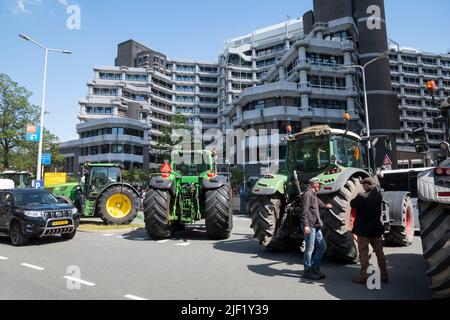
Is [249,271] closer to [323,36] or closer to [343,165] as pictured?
[343,165]

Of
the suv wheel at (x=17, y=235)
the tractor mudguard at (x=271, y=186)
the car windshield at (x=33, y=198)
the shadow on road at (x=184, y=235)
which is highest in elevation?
the tractor mudguard at (x=271, y=186)

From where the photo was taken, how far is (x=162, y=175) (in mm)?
9398

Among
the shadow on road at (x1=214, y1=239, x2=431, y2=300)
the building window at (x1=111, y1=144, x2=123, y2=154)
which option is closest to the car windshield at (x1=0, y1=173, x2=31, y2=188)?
the shadow on road at (x1=214, y1=239, x2=431, y2=300)

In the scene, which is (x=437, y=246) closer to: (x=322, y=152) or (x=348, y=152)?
(x=322, y=152)

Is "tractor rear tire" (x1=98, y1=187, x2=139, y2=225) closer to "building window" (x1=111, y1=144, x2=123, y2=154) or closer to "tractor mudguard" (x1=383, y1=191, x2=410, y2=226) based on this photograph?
"tractor mudguard" (x1=383, y1=191, x2=410, y2=226)

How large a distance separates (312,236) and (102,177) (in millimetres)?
11203

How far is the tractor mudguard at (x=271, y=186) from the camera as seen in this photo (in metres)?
7.00

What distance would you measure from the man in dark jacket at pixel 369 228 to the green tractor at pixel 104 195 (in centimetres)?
967

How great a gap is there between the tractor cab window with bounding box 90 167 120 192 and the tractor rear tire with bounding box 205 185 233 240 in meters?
7.01

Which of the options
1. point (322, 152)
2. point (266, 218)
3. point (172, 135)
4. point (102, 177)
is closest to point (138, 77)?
point (172, 135)

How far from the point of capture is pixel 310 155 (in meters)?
7.56

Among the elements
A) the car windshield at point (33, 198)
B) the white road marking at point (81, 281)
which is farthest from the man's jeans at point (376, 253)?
the car windshield at point (33, 198)

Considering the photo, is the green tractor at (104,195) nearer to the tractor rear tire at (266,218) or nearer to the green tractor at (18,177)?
the green tractor at (18,177)
